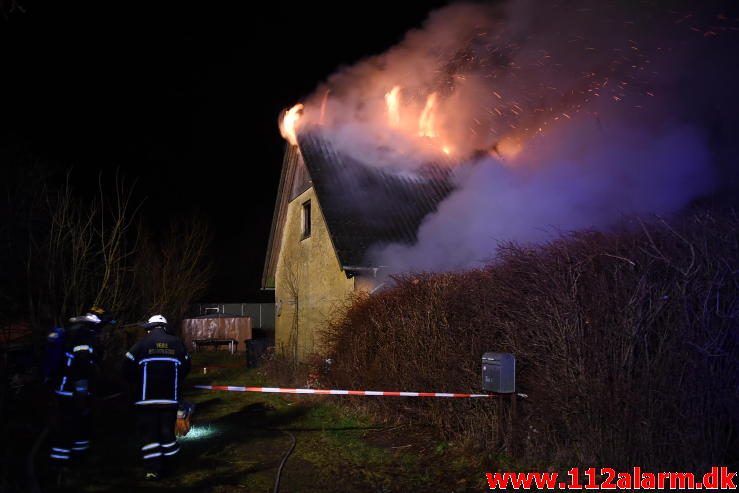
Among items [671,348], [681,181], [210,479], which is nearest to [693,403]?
[671,348]

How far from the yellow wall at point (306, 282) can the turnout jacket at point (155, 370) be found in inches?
258

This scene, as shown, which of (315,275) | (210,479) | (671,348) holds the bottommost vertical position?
(210,479)

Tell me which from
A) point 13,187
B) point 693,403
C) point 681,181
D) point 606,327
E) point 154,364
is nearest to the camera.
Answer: point 693,403

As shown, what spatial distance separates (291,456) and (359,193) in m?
9.11

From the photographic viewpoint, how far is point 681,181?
12.2 meters

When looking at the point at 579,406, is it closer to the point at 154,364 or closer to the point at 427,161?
the point at 154,364

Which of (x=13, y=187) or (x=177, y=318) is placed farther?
(x=177, y=318)

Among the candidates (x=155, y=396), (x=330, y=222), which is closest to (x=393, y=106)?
(x=330, y=222)

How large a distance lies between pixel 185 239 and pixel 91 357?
17326 mm

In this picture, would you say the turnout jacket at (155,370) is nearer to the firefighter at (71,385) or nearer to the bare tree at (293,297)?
the firefighter at (71,385)

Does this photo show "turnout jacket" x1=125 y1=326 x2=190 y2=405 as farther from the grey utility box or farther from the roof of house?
the roof of house

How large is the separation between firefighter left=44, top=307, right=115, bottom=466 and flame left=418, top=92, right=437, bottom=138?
12233 mm

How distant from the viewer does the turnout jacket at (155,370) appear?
241 inches

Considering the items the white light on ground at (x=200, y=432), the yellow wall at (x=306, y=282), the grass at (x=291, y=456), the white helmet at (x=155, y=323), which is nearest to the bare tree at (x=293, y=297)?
the yellow wall at (x=306, y=282)
